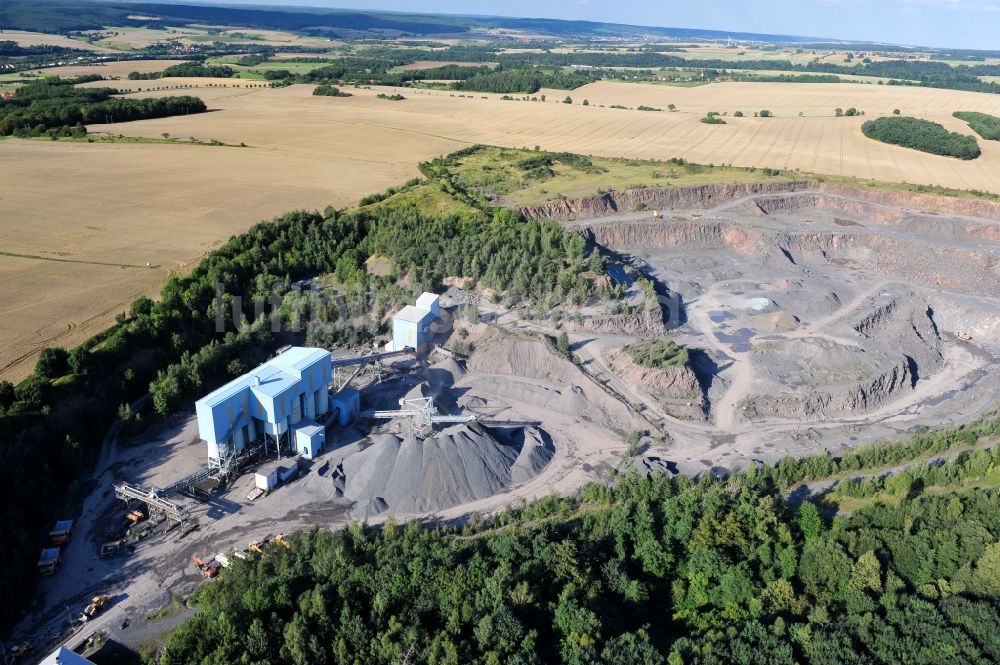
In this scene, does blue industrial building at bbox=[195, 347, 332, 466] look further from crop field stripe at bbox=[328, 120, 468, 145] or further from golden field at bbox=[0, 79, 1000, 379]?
crop field stripe at bbox=[328, 120, 468, 145]

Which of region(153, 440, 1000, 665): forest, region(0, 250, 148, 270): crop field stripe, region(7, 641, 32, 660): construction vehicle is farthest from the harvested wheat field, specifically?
region(153, 440, 1000, 665): forest

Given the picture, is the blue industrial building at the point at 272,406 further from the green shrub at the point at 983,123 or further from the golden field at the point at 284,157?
the green shrub at the point at 983,123

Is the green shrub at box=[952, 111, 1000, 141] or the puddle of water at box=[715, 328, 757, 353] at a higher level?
the green shrub at box=[952, 111, 1000, 141]

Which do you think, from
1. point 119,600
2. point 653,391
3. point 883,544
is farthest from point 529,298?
point 119,600

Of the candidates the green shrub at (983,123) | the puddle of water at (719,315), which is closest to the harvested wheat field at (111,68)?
the puddle of water at (719,315)

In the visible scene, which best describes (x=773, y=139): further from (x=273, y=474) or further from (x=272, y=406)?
(x=273, y=474)

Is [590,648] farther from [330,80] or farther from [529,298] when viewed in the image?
[330,80]
